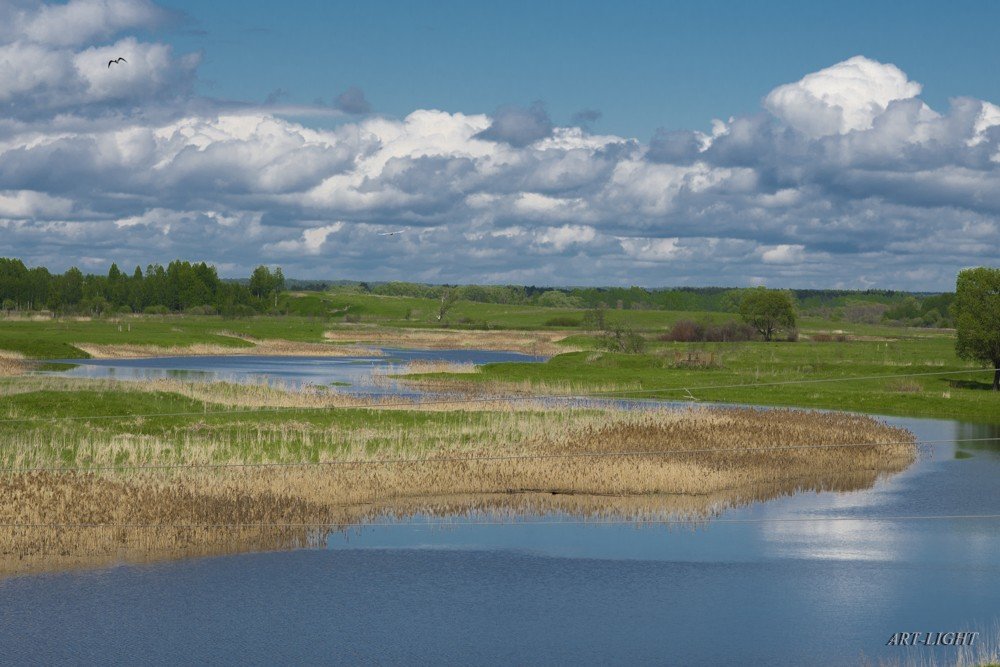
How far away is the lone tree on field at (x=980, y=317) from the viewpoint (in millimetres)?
70188

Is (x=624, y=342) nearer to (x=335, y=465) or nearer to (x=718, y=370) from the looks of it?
(x=718, y=370)

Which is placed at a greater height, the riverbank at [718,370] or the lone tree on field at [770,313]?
the lone tree on field at [770,313]

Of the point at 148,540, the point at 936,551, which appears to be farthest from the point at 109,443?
the point at 936,551

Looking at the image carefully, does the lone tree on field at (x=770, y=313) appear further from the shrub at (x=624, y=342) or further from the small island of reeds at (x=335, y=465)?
the small island of reeds at (x=335, y=465)

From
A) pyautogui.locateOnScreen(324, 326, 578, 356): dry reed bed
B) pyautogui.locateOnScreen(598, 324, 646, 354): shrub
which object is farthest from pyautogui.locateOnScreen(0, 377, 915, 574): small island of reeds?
pyautogui.locateOnScreen(324, 326, 578, 356): dry reed bed

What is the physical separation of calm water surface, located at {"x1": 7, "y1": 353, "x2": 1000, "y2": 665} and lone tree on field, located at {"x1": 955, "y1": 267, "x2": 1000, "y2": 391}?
4323 cm

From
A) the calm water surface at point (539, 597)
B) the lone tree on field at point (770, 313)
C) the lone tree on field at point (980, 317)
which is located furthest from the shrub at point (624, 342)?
the calm water surface at point (539, 597)

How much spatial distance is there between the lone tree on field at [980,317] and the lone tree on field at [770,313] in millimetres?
60511

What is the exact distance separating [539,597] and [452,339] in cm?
13065

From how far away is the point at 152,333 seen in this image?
131875 millimetres

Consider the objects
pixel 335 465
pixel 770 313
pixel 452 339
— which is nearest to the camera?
pixel 335 465

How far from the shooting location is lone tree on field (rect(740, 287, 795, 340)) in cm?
13412

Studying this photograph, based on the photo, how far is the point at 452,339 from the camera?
15400cm

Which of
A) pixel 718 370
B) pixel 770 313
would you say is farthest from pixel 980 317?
pixel 770 313
